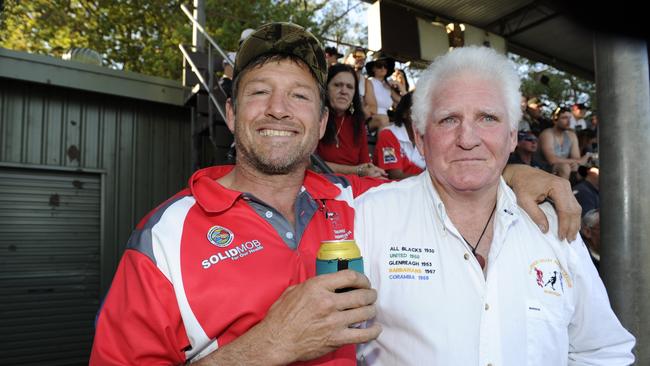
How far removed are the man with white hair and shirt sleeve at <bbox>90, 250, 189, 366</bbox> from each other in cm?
81

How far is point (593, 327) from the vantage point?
187 centimetres

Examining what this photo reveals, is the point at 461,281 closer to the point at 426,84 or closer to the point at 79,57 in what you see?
the point at 426,84

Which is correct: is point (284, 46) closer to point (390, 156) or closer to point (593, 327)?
point (593, 327)

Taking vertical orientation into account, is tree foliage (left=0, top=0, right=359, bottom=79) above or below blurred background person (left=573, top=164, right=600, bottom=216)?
above

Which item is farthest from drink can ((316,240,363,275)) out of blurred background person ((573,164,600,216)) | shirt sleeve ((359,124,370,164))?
blurred background person ((573,164,600,216))

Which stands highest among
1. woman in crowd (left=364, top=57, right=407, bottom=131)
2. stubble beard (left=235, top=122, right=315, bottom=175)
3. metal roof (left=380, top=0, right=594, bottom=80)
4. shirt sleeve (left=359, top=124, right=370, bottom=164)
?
metal roof (left=380, top=0, right=594, bottom=80)

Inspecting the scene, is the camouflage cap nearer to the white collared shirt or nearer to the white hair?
the white hair

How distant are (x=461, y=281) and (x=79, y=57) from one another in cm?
758

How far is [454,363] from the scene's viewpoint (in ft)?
5.48

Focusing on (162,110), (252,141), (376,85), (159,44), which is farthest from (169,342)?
(159,44)

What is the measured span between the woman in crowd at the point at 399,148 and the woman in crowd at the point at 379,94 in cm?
187

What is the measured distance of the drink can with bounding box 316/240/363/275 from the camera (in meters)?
1.37

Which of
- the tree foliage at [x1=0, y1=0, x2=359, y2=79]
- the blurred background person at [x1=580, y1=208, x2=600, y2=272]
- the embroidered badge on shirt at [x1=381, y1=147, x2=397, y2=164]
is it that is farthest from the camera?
the tree foliage at [x1=0, y1=0, x2=359, y2=79]

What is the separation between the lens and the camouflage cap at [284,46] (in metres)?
2.12
